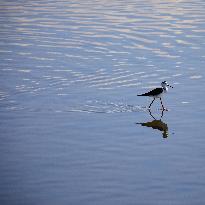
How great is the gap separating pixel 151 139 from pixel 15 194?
4.26 m

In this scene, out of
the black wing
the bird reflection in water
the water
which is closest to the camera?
the water

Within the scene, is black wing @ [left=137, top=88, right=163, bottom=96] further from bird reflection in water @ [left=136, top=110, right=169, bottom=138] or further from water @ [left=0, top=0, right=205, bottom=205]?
bird reflection in water @ [left=136, top=110, right=169, bottom=138]

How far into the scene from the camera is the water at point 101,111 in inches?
492

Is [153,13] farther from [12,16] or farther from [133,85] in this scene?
[133,85]

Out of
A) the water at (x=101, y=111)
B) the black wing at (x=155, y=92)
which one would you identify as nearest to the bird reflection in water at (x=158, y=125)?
the water at (x=101, y=111)

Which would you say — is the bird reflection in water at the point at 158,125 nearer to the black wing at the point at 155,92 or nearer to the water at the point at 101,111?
the water at the point at 101,111

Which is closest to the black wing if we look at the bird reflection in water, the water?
the water

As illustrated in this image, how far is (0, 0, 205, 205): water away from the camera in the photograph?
12.5 m

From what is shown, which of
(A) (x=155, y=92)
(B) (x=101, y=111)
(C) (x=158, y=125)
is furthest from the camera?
(A) (x=155, y=92)

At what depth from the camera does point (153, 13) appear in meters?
32.1

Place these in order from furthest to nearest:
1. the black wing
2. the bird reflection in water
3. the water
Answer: the black wing, the bird reflection in water, the water

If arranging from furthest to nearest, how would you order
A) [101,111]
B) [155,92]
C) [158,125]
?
[155,92] < [101,111] < [158,125]

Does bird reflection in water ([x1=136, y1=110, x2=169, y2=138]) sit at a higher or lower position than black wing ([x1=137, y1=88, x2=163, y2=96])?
lower

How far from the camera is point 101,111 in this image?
56.4 ft
